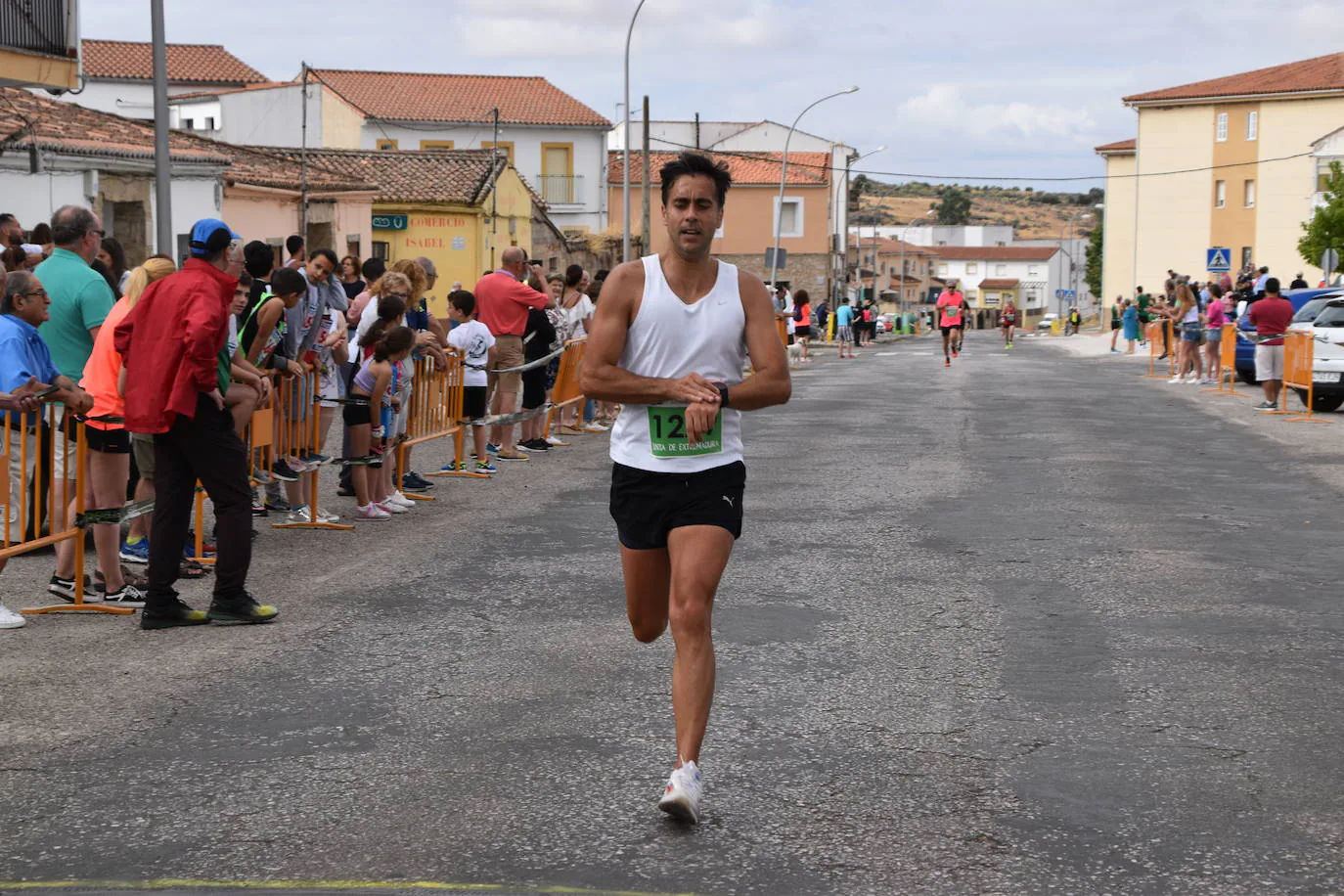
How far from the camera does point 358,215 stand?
38.6m

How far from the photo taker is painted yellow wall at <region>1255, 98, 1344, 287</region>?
2908 inches

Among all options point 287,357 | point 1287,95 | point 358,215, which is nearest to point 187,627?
point 287,357

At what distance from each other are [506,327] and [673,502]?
1097cm

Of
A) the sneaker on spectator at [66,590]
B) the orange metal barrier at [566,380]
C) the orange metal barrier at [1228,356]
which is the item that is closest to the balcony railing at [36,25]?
the orange metal barrier at [566,380]

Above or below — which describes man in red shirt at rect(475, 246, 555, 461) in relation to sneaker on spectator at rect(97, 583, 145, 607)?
above

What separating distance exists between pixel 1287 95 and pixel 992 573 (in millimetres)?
73027

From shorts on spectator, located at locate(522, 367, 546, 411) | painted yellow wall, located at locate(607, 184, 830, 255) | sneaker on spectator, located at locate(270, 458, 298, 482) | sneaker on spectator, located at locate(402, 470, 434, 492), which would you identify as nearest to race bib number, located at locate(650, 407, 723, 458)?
sneaker on spectator, located at locate(270, 458, 298, 482)

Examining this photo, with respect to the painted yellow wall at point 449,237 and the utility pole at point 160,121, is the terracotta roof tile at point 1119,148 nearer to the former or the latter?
the painted yellow wall at point 449,237

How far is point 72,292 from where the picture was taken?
28.5 ft

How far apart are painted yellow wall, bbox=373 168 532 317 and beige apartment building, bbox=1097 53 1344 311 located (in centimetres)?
4186

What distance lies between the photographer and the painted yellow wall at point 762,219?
79.2 meters

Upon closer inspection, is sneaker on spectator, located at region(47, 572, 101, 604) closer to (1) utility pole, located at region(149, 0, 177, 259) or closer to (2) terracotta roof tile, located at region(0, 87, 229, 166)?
(1) utility pole, located at region(149, 0, 177, 259)

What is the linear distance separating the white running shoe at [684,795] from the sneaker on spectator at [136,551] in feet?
17.5

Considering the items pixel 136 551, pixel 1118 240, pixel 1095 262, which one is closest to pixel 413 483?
pixel 136 551
